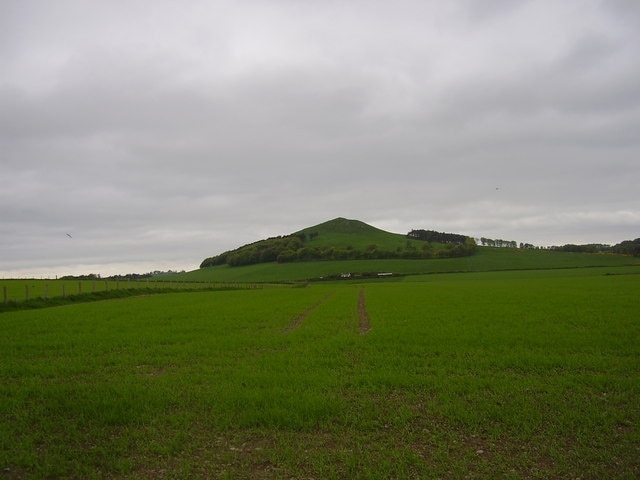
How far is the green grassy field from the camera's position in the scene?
23.4 ft

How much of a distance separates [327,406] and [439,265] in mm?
121371

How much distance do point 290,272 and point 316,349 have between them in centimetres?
11550

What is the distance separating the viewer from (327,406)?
9.48m

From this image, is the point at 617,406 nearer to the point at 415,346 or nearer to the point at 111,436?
the point at 415,346

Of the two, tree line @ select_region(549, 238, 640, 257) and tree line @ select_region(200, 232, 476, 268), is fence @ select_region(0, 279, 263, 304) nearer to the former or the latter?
tree line @ select_region(200, 232, 476, 268)

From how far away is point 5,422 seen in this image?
346 inches

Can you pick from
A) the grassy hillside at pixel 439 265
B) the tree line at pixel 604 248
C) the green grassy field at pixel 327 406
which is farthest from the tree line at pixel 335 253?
the green grassy field at pixel 327 406

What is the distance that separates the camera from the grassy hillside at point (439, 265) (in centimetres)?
11988

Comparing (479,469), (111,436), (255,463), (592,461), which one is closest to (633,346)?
(592,461)

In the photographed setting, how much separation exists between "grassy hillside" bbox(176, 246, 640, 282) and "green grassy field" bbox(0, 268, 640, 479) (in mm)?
103446

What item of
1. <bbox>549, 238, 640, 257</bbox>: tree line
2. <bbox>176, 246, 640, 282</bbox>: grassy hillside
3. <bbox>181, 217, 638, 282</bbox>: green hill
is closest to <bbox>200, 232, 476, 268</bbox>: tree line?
<bbox>181, 217, 638, 282</bbox>: green hill

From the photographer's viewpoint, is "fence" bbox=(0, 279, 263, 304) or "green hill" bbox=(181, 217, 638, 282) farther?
"green hill" bbox=(181, 217, 638, 282)

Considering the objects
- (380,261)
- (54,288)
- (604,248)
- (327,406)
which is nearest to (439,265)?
(380,261)

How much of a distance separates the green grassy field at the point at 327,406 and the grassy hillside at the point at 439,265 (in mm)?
103446
